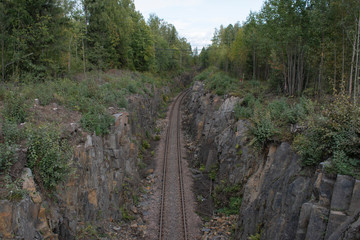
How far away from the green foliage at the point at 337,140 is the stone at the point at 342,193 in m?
0.22

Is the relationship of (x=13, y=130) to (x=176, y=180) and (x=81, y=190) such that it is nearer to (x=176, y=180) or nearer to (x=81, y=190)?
(x=81, y=190)

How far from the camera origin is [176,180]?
18453 mm

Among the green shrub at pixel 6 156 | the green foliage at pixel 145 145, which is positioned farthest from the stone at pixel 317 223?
the green foliage at pixel 145 145

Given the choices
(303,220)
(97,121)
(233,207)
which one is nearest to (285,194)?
(303,220)

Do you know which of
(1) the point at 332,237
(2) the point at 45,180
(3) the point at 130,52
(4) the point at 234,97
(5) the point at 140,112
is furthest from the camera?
(3) the point at 130,52

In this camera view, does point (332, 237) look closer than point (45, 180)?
Yes

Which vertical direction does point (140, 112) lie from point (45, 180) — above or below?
above

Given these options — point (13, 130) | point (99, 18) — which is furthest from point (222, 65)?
point (13, 130)

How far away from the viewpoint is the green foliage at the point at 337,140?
22.9 ft

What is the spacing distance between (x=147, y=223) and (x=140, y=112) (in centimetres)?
1301

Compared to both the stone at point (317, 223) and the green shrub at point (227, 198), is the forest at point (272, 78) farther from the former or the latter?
the green shrub at point (227, 198)

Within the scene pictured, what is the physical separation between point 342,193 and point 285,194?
2.59 m

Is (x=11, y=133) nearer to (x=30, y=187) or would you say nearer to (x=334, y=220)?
(x=30, y=187)

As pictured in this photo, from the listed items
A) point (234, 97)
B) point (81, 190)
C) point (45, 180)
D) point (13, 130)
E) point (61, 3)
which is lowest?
point (81, 190)
